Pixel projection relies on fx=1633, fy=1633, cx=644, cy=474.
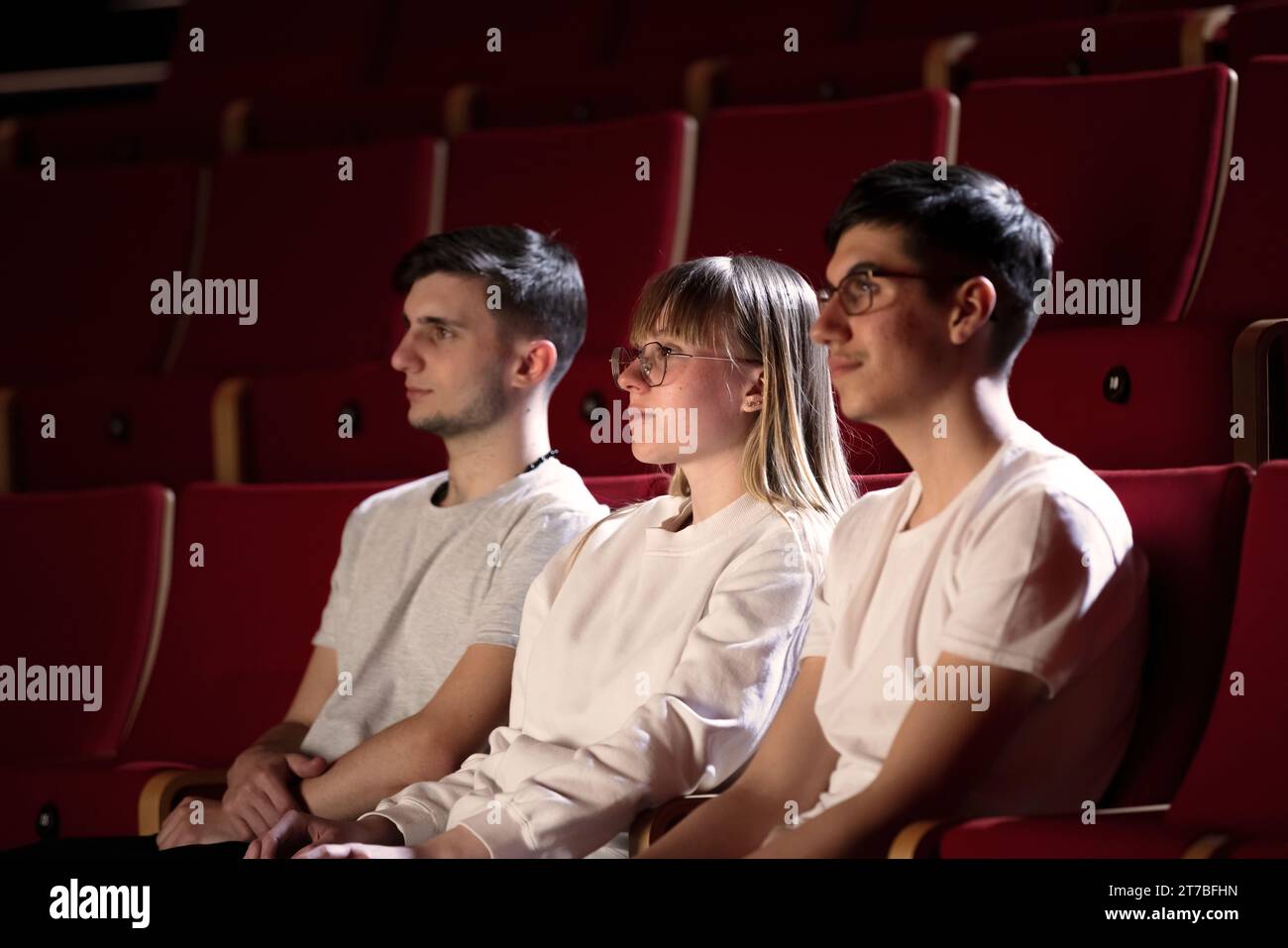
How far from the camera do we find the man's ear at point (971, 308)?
1.38 ft

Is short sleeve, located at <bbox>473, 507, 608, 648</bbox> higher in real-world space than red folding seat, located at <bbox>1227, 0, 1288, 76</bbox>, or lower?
lower

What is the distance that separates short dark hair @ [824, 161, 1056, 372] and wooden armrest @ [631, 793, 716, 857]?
15 centimetres

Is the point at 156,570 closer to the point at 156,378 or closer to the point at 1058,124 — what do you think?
the point at 156,378

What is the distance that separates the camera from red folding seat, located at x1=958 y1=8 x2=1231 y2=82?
0.72 m

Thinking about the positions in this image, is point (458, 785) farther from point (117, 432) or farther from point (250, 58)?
point (250, 58)

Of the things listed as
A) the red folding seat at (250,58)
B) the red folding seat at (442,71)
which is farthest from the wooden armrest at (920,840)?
the red folding seat at (250,58)

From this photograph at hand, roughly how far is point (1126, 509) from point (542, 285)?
0.86ft

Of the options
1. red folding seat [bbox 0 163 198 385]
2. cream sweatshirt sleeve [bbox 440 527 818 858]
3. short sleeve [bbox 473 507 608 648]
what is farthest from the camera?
red folding seat [bbox 0 163 198 385]

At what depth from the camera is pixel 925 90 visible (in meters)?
0.73

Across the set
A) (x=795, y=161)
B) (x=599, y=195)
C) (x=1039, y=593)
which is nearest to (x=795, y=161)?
(x=795, y=161)

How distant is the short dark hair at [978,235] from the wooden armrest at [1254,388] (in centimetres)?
10

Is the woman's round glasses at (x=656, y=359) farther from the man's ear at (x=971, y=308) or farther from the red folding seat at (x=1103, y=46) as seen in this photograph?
the red folding seat at (x=1103, y=46)

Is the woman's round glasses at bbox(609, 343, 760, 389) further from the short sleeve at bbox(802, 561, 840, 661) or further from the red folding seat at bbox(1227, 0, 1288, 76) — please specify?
the red folding seat at bbox(1227, 0, 1288, 76)

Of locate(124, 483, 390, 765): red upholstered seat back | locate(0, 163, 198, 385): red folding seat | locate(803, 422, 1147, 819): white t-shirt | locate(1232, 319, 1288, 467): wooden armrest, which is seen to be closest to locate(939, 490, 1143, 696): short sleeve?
locate(803, 422, 1147, 819): white t-shirt
